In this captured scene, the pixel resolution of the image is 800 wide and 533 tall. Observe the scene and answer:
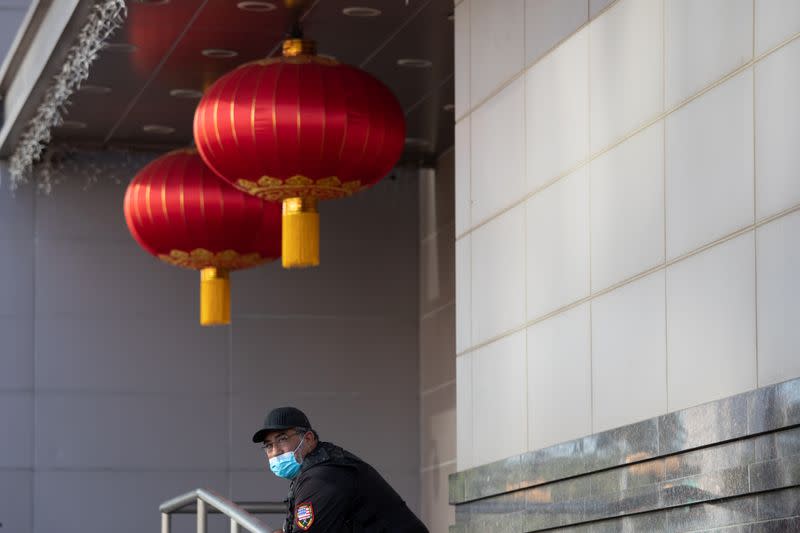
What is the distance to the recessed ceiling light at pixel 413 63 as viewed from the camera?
9.17 metres

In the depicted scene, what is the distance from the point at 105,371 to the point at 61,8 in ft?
9.66

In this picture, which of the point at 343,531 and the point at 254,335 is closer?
the point at 343,531

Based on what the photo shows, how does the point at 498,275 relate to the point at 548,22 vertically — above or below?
below

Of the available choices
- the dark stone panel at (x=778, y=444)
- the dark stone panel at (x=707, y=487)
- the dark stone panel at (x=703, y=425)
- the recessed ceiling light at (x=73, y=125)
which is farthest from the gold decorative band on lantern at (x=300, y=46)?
the dark stone panel at (x=778, y=444)

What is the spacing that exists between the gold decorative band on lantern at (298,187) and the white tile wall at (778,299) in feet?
13.0

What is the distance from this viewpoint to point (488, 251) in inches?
244

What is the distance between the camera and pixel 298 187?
8.03m

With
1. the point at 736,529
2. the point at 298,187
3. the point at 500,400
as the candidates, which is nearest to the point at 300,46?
the point at 298,187

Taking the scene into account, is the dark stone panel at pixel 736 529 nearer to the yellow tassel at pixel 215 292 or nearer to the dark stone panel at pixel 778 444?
the dark stone panel at pixel 778 444

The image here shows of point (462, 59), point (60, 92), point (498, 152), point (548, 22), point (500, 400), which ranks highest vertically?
point (60, 92)

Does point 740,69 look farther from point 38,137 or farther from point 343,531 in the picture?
point 38,137

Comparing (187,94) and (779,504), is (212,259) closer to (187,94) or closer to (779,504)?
(187,94)

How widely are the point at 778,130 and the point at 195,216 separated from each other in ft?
18.0

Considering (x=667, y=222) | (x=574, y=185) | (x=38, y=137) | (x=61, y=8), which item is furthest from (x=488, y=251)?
(x=38, y=137)
